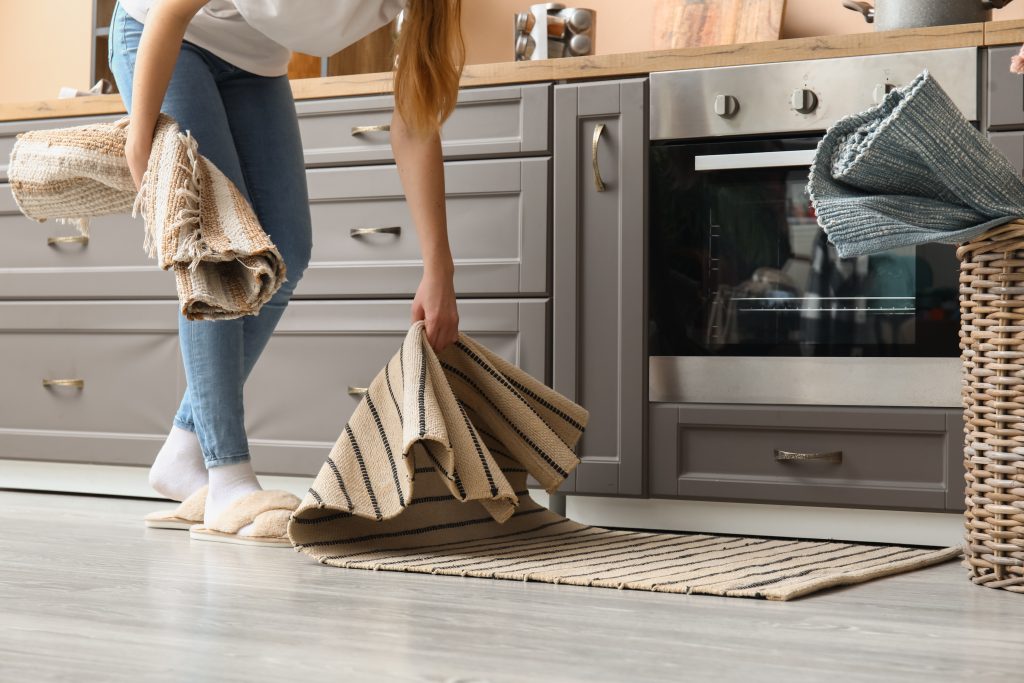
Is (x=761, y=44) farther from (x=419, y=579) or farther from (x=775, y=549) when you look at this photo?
(x=419, y=579)

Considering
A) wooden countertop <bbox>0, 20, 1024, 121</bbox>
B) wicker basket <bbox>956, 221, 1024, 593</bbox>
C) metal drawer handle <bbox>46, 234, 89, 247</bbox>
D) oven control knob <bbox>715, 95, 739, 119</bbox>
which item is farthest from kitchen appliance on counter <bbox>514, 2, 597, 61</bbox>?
wicker basket <bbox>956, 221, 1024, 593</bbox>

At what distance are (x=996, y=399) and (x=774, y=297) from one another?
0.65 m

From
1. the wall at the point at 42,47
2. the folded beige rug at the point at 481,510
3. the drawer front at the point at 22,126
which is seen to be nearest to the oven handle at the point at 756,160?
the folded beige rug at the point at 481,510

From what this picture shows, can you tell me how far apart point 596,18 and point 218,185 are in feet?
4.39

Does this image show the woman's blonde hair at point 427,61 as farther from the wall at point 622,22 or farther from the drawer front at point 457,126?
the wall at point 622,22

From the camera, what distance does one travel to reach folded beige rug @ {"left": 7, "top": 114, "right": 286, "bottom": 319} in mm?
1508

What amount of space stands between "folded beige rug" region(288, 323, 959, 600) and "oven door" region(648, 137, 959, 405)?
10.9 inches

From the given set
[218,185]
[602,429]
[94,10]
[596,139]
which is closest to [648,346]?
[602,429]

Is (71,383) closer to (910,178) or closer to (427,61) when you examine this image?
(427,61)

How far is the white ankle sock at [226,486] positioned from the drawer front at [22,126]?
3.21 feet

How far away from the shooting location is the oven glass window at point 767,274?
1.93 m

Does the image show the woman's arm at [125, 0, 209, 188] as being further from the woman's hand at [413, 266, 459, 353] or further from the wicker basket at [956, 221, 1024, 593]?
the wicker basket at [956, 221, 1024, 593]

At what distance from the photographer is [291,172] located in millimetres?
1902

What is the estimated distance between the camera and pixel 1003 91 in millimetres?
1879
